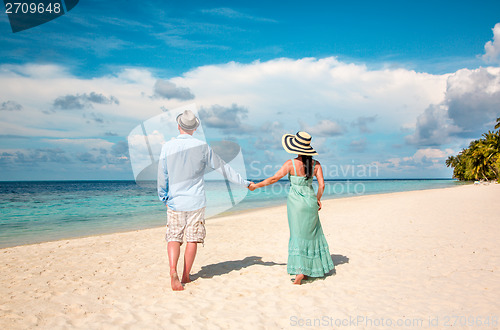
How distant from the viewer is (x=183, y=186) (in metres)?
4.47

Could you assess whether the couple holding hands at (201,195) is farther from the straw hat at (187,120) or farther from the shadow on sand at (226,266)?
the shadow on sand at (226,266)

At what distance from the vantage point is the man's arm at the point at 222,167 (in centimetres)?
470

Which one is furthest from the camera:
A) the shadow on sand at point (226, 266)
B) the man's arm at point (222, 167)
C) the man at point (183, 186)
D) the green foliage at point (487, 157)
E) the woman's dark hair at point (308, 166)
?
the green foliage at point (487, 157)

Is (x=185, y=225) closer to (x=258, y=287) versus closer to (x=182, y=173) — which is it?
(x=182, y=173)

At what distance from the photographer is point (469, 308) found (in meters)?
3.79

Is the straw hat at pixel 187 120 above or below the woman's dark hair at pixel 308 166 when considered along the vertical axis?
above

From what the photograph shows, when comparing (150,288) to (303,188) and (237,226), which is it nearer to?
(303,188)

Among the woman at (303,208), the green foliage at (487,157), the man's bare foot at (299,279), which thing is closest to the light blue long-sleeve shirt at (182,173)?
the woman at (303,208)

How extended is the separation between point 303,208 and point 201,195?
5.18 feet

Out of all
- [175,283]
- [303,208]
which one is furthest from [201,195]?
[303,208]

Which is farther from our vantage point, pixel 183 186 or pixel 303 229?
pixel 303 229

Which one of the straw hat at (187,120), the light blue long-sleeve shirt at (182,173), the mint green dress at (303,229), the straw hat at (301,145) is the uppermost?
the straw hat at (187,120)

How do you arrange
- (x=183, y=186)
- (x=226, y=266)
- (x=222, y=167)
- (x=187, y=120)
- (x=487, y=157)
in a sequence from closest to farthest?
(x=183, y=186)
(x=187, y=120)
(x=222, y=167)
(x=226, y=266)
(x=487, y=157)

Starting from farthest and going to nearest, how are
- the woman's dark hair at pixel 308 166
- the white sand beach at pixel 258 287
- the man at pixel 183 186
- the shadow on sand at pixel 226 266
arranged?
the shadow on sand at pixel 226 266
the woman's dark hair at pixel 308 166
the man at pixel 183 186
the white sand beach at pixel 258 287
